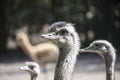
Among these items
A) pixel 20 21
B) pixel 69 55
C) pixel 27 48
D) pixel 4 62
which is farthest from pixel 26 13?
pixel 69 55

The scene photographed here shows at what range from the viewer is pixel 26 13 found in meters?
13.1

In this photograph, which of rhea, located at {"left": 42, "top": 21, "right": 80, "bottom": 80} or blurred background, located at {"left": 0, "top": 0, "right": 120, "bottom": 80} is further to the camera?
blurred background, located at {"left": 0, "top": 0, "right": 120, "bottom": 80}

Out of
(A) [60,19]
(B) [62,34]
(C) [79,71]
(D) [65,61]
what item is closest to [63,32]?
(B) [62,34]

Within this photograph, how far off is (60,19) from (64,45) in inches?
215

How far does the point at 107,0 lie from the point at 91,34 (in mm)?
624

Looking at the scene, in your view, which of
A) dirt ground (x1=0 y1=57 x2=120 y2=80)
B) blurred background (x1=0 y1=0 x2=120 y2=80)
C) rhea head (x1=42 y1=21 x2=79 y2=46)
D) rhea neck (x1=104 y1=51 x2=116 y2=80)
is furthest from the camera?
dirt ground (x1=0 y1=57 x2=120 y2=80)

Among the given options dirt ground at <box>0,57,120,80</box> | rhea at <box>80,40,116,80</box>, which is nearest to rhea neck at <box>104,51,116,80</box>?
rhea at <box>80,40,116,80</box>

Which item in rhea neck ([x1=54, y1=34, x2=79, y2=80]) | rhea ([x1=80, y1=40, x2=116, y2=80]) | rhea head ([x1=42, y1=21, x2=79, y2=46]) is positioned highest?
rhea ([x1=80, y1=40, x2=116, y2=80])

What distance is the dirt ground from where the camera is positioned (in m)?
9.17

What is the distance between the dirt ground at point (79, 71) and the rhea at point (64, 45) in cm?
476

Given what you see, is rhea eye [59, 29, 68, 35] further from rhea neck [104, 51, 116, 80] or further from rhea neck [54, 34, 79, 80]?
rhea neck [104, 51, 116, 80]

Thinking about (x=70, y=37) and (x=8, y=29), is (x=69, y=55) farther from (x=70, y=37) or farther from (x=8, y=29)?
(x=8, y=29)

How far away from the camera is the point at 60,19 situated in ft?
30.3

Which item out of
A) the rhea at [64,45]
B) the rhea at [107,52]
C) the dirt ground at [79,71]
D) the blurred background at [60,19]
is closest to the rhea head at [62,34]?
the rhea at [64,45]
